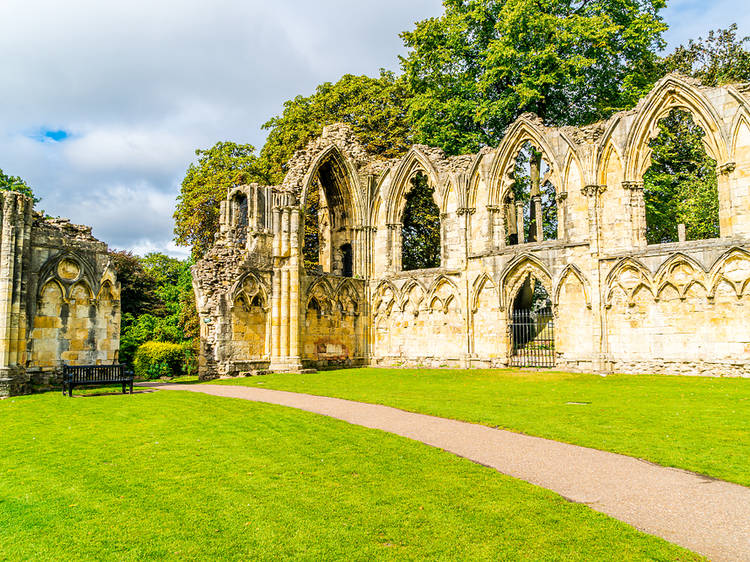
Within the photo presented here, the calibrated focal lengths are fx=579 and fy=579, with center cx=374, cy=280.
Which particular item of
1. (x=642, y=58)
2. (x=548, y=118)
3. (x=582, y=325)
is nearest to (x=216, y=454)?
(x=582, y=325)

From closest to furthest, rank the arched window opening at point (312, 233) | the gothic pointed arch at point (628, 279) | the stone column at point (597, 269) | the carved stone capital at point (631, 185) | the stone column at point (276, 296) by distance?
the gothic pointed arch at point (628, 279) → the stone column at point (597, 269) → the carved stone capital at point (631, 185) → the stone column at point (276, 296) → the arched window opening at point (312, 233)

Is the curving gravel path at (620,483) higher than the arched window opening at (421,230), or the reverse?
the arched window opening at (421,230)

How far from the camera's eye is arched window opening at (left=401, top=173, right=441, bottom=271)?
104 ft

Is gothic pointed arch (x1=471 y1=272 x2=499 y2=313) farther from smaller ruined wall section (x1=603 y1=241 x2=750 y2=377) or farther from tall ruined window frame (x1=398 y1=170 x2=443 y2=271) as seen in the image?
tall ruined window frame (x1=398 y1=170 x2=443 y2=271)

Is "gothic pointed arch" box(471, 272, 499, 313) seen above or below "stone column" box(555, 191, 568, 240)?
below

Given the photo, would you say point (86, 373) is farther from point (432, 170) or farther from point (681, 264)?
point (681, 264)

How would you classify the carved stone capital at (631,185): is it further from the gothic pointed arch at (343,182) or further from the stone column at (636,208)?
the gothic pointed arch at (343,182)

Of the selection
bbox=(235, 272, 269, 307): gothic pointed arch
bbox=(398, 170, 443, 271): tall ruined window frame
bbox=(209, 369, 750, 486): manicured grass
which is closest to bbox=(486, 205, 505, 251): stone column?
bbox=(209, 369, 750, 486): manicured grass

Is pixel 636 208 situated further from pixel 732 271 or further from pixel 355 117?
pixel 355 117

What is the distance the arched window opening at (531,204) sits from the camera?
1021 inches

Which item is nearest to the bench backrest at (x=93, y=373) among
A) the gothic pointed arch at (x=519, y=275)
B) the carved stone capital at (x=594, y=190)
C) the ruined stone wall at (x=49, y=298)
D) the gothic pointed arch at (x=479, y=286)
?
the ruined stone wall at (x=49, y=298)

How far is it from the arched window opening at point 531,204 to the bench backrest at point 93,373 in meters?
15.6

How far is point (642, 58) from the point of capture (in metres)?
28.2

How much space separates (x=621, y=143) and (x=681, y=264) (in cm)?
479
